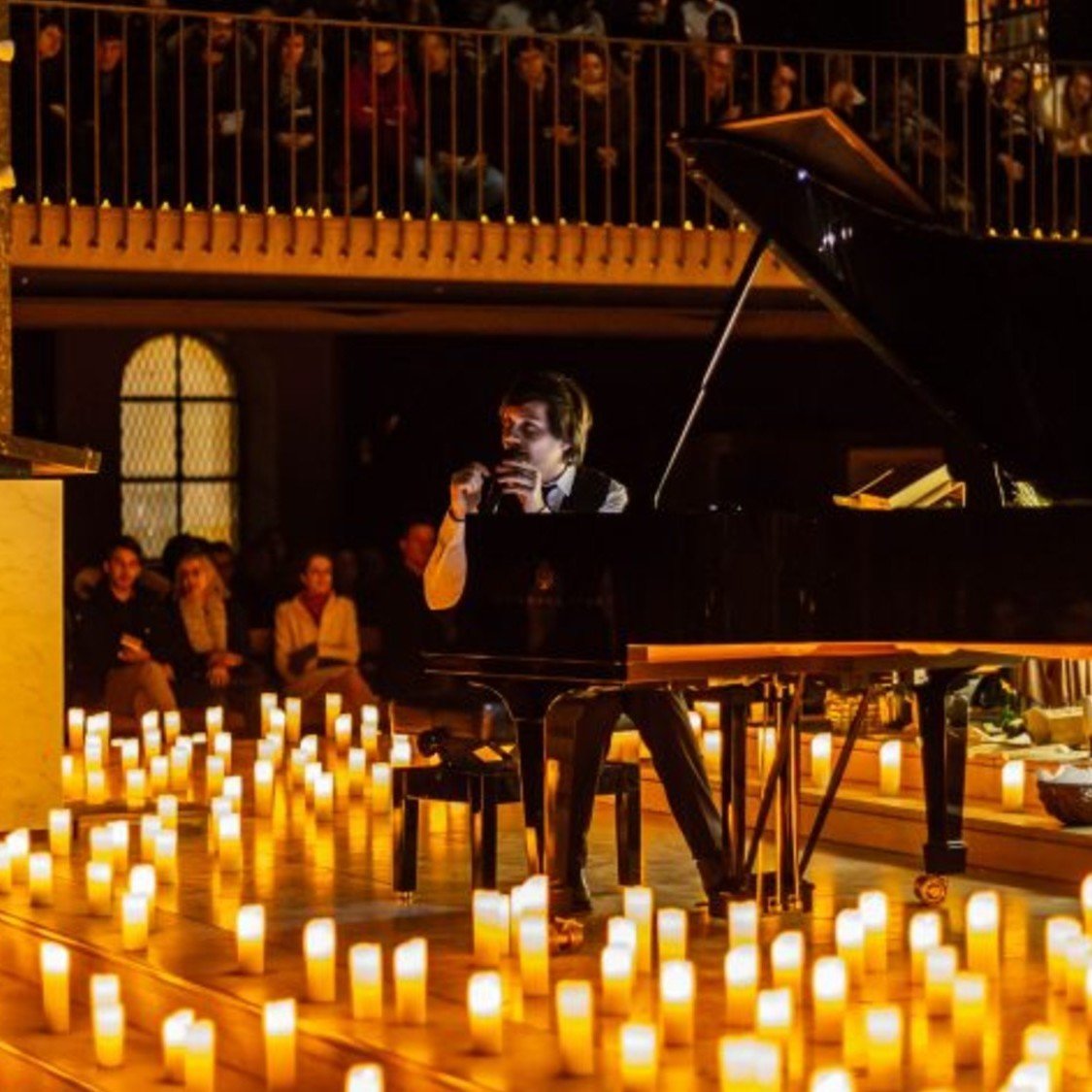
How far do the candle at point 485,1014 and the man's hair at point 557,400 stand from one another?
66.8 inches

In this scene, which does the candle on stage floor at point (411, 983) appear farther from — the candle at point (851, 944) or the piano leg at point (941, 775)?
the piano leg at point (941, 775)

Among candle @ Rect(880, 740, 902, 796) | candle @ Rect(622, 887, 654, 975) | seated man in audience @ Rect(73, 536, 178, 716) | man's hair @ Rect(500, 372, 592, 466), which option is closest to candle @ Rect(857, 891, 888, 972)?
candle @ Rect(622, 887, 654, 975)

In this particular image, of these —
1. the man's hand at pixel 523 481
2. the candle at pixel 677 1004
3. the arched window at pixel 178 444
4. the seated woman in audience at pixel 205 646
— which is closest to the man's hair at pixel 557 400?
the man's hand at pixel 523 481

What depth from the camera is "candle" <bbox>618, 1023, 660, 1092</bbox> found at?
4555 millimetres

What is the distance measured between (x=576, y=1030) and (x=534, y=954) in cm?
75

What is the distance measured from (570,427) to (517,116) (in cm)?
677

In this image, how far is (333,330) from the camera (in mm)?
15906

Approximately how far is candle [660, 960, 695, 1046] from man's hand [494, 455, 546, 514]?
1.51 metres

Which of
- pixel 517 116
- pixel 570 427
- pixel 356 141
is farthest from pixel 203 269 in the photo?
pixel 570 427

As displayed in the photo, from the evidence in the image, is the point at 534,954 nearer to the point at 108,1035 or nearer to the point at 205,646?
the point at 108,1035

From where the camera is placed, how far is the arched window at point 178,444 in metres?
16.1

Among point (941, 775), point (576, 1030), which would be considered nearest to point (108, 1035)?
point (576, 1030)

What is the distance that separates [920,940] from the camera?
5.60 m

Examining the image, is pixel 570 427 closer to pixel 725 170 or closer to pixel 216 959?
pixel 725 170
